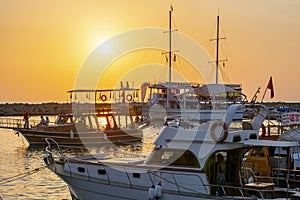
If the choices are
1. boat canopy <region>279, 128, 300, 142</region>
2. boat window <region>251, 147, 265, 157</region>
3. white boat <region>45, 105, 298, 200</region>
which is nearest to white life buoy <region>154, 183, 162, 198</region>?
white boat <region>45, 105, 298, 200</region>

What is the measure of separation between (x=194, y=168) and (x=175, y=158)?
2.52 feet

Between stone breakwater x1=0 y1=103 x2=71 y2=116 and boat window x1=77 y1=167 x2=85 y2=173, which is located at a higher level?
stone breakwater x1=0 y1=103 x2=71 y2=116

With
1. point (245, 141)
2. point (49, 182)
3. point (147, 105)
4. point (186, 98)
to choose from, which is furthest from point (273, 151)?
point (147, 105)

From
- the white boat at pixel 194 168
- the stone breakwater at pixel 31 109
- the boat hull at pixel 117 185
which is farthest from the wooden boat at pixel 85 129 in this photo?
the stone breakwater at pixel 31 109

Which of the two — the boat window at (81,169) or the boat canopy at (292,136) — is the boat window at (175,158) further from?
the boat canopy at (292,136)

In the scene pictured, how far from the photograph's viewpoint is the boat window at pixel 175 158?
1558 centimetres

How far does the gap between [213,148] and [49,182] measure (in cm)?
1407

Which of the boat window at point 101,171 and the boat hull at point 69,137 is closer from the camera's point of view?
the boat window at point 101,171

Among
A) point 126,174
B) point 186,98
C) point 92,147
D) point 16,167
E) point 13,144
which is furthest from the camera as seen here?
point 186,98

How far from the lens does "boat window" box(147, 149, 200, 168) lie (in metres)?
15.6

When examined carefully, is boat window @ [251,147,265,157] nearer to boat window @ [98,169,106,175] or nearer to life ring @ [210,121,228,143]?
life ring @ [210,121,228,143]

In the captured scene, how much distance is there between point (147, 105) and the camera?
92.2 metres

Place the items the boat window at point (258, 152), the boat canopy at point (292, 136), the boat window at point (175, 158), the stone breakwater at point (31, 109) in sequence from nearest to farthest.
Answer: the boat window at point (175, 158) < the boat window at point (258, 152) < the boat canopy at point (292, 136) < the stone breakwater at point (31, 109)

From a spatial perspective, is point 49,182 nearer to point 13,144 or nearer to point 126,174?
point 126,174
